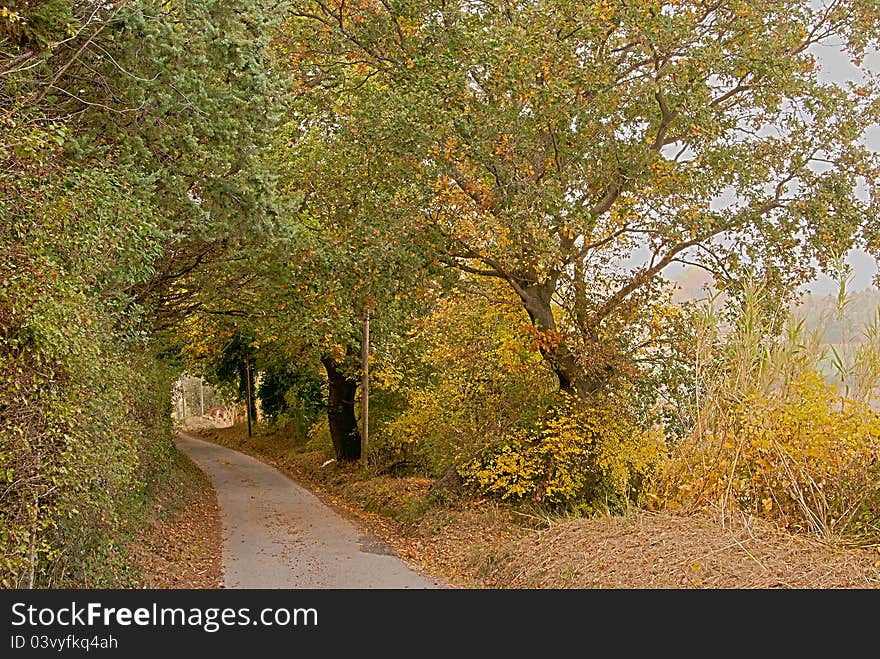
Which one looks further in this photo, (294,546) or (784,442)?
(294,546)

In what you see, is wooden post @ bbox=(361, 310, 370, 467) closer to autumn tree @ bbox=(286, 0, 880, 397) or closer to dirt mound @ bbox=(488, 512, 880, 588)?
autumn tree @ bbox=(286, 0, 880, 397)

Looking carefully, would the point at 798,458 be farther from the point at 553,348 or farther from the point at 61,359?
the point at 61,359

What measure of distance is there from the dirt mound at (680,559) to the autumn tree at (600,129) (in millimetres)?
3482

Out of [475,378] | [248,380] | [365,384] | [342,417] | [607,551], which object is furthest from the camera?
[248,380]

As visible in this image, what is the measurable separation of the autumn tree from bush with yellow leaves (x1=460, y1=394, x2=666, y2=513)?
644 millimetres

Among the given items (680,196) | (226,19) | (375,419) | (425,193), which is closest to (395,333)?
(375,419)

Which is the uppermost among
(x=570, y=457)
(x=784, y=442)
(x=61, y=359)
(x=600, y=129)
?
(x=600, y=129)

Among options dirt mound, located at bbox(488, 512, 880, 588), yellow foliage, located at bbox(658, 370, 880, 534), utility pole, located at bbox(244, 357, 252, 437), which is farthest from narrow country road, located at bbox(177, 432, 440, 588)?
utility pole, located at bbox(244, 357, 252, 437)

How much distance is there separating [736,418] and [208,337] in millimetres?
15432

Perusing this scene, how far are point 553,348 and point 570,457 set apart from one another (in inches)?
67.0

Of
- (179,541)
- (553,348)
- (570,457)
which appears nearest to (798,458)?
(570,457)

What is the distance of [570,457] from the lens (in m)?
11.9

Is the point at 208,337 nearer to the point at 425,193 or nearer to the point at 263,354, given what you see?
the point at 263,354

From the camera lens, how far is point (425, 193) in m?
11.3
